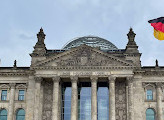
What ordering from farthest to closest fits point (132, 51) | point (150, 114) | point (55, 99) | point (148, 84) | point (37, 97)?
point (132, 51), point (148, 84), point (150, 114), point (37, 97), point (55, 99)

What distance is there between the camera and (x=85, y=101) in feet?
177

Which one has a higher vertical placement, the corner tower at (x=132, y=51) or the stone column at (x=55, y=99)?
the corner tower at (x=132, y=51)

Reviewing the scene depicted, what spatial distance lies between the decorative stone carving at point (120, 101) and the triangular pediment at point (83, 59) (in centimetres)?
400

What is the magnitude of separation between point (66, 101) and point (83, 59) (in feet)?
25.0

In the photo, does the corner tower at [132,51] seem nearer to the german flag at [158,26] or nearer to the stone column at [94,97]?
the stone column at [94,97]

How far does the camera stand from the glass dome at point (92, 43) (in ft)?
212

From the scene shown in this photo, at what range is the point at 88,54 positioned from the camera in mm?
53281

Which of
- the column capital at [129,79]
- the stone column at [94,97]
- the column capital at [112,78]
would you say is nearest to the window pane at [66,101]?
the stone column at [94,97]

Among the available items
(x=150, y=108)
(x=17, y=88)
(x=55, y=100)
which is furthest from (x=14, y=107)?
(x=150, y=108)

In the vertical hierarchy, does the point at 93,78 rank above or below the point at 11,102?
above

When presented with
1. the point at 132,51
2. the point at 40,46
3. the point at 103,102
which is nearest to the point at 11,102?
the point at 40,46

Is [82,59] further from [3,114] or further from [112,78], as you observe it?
[3,114]

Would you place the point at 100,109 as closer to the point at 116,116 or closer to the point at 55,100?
the point at 116,116

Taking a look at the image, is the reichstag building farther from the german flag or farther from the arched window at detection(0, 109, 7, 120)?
the german flag
